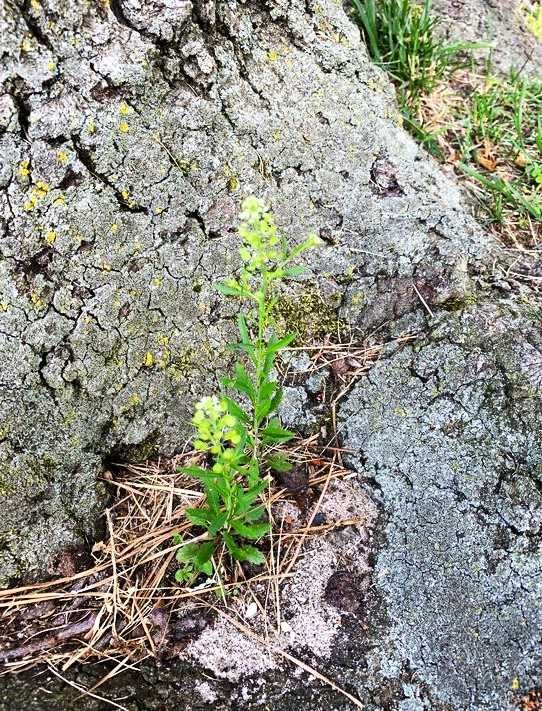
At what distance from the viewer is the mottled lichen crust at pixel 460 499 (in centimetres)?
156

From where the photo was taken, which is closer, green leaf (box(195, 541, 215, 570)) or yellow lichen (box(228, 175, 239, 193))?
green leaf (box(195, 541, 215, 570))

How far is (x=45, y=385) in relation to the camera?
1786mm

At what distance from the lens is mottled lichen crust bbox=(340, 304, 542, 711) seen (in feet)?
5.13

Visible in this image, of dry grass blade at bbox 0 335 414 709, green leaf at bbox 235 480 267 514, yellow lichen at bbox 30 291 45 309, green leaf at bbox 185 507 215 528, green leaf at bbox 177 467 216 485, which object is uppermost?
yellow lichen at bbox 30 291 45 309

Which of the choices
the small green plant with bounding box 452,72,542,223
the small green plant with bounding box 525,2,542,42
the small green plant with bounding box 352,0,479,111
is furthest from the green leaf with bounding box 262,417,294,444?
the small green plant with bounding box 525,2,542,42

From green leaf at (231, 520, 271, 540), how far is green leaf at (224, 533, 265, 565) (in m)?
0.03

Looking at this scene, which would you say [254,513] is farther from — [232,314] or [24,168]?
[24,168]

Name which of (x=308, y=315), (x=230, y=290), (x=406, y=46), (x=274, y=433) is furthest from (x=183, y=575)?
(x=406, y=46)

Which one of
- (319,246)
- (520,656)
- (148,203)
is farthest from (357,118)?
(520,656)

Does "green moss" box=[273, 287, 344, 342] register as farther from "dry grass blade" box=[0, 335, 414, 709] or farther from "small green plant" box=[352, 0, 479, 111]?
"small green plant" box=[352, 0, 479, 111]

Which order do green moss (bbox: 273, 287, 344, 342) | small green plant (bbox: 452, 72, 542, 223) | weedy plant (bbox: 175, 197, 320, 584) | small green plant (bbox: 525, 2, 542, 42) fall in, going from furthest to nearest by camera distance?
small green plant (bbox: 525, 2, 542, 42)
small green plant (bbox: 452, 72, 542, 223)
green moss (bbox: 273, 287, 344, 342)
weedy plant (bbox: 175, 197, 320, 584)

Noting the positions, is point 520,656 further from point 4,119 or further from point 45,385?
point 4,119

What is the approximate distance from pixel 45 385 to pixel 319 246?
93 centimetres

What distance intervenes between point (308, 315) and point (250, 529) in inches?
29.0
